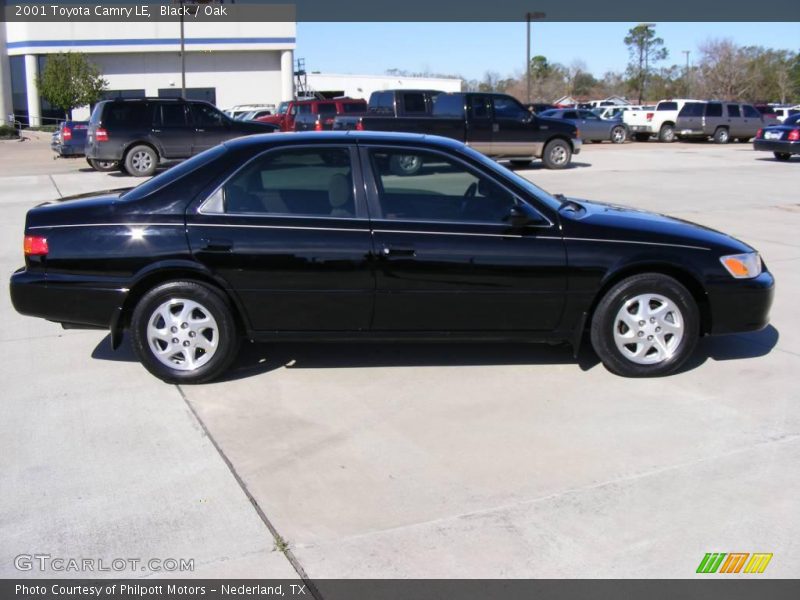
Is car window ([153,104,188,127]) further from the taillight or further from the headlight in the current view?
the headlight

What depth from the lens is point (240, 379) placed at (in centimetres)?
556

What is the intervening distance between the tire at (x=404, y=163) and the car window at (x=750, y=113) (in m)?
32.1

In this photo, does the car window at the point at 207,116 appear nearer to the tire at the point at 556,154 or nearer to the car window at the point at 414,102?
the car window at the point at 414,102

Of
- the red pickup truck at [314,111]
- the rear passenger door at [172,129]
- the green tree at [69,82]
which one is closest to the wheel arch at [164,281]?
the rear passenger door at [172,129]

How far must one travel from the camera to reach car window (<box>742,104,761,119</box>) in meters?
33.8

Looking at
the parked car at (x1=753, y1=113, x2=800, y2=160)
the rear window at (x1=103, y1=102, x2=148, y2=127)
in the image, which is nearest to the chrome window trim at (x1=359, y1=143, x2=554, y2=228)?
the rear window at (x1=103, y1=102, x2=148, y2=127)

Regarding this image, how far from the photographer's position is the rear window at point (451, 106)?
1992cm

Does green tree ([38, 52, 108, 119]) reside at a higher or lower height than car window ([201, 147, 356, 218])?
higher

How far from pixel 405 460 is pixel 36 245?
111 inches

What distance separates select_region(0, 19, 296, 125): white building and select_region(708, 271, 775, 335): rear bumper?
4911cm

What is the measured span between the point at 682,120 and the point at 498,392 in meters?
31.3
